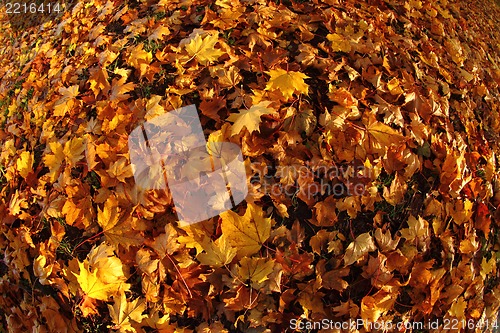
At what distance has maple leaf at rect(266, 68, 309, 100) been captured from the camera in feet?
5.69

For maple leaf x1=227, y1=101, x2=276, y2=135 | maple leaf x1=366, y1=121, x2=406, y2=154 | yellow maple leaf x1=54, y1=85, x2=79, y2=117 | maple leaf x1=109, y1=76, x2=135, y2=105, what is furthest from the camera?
yellow maple leaf x1=54, y1=85, x2=79, y2=117

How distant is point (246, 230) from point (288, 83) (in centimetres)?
65

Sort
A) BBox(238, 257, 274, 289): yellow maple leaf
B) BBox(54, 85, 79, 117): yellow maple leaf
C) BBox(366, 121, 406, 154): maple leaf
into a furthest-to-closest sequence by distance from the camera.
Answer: BBox(54, 85, 79, 117): yellow maple leaf < BBox(366, 121, 406, 154): maple leaf < BBox(238, 257, 274, 289): yellow maple leaf

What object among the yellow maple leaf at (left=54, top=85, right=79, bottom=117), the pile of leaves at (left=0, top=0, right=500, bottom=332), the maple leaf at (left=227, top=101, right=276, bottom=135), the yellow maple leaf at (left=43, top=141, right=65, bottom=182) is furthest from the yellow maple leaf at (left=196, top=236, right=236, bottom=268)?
the yellow maple leaf at (left=54, top=85, right=79, bottom=117)

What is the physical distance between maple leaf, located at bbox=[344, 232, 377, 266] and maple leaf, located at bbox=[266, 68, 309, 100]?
0.62 meters

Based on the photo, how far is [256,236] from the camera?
150 cm

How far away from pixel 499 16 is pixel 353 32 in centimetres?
270

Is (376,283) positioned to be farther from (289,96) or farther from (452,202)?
(289,96)

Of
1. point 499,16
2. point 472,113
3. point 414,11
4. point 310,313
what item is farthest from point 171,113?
point 499,16

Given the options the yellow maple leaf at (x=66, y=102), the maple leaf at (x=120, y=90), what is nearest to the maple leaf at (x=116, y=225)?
the maple leaf at (x=120, y=90)

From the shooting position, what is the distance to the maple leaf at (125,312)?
1491mm

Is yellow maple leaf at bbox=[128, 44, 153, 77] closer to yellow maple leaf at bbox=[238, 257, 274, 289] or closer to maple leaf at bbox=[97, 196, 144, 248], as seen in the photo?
maple leaf at bbox=[97, 196, 144, 248]

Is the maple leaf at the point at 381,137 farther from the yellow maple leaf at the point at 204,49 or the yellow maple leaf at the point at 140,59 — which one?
the yellow maple leaf at the point at 140,59

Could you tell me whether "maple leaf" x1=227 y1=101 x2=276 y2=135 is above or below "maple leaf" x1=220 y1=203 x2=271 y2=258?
above
